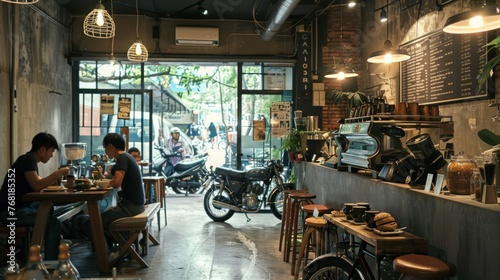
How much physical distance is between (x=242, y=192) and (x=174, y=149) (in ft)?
13.6

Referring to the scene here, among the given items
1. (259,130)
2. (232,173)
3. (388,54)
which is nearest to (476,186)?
(388,54)

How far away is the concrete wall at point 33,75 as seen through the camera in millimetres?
5512

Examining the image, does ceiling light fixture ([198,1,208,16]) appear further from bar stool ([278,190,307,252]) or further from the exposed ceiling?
bar stool ([278,190,307,252])

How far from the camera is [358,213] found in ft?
Result: 10.0

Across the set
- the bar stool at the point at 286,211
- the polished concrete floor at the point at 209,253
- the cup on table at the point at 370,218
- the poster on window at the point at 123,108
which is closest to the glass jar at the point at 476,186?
the cup on table at the point at 370,218

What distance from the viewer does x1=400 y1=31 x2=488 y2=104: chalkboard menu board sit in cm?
463

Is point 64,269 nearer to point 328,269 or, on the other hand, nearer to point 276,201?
point 328,269

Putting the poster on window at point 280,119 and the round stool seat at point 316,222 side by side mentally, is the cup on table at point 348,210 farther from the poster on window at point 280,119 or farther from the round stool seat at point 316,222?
the poster on window at point 280,119

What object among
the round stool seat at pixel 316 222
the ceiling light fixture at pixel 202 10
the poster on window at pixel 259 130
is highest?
the ceiling light fixture at pixel 202 10

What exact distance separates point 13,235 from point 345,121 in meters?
3.47

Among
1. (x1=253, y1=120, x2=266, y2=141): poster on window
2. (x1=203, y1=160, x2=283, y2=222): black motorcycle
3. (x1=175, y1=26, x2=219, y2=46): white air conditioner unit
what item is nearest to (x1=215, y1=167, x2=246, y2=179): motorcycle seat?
(x1=203, y1=160, x2=283, y2=222): black motorcycle

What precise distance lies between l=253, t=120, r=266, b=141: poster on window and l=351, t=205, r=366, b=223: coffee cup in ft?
17.3

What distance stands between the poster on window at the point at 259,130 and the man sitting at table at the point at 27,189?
4457 mm

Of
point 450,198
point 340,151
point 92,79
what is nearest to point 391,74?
point 340,151
